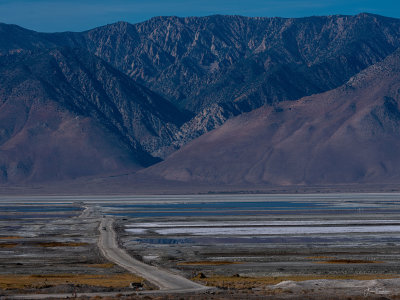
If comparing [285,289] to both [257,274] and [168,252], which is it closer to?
[257,274]

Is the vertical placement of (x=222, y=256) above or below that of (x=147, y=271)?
below

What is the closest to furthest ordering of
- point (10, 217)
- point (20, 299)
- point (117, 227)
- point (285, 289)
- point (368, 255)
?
point (20, 299), point (285, 289), point (368, 255), point (117, 227), point (10, 217)

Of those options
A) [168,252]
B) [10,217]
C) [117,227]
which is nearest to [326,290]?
[168,252]

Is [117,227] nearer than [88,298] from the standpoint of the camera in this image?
No

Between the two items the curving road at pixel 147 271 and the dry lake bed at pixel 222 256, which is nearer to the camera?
the dry lake bed at pixel 222 256

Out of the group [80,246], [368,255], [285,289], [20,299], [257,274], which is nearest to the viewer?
[20,299]
